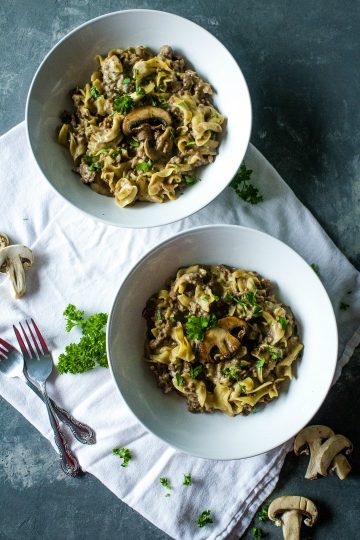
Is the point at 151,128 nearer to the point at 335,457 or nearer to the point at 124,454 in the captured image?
the point at 124,454

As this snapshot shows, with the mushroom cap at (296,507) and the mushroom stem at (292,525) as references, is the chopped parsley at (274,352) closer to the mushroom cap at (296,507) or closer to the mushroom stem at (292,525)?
the mushroom cap at (296,507)

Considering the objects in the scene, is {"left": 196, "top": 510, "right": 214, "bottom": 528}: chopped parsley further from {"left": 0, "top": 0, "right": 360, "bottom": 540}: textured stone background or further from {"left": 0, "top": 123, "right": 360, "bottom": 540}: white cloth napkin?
{"left": 0, "top": 0, "right": 360, "bottom": 540}: textured stone background

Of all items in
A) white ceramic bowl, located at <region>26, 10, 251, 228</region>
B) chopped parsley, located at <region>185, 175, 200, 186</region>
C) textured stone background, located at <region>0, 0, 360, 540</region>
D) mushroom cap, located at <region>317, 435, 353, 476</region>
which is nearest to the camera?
white ceramic bowl, located at <region>26, 10, 251, 228</region>

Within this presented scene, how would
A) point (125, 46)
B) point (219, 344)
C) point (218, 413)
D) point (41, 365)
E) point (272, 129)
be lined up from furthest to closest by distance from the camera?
point (272, 129) → point (41, 365) → point (125, 46) → point (218, 413) → point (219, 344)

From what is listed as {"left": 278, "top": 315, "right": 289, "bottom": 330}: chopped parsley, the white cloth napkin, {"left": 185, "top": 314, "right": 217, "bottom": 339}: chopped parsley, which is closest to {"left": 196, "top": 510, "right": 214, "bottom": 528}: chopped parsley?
the white cloth napkin

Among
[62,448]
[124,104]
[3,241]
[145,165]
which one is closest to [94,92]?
[124,104]

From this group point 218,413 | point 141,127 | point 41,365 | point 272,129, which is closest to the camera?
point 218,413

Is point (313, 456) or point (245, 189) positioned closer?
point (313, 456)
